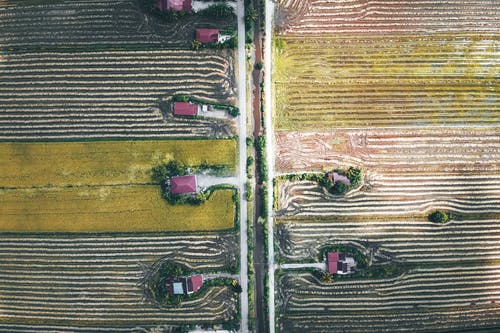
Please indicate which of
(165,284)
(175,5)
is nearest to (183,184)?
(165,284)

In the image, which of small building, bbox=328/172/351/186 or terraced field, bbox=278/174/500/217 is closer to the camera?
small building, bbox=328/172/351/186

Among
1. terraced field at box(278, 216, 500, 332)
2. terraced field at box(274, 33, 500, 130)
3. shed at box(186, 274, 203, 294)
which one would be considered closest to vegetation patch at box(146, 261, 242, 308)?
shed at box(186, 274, 203, 294)

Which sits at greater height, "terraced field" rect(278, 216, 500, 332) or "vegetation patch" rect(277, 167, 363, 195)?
"vegetation patch" rect(277, 167, 363, 195)

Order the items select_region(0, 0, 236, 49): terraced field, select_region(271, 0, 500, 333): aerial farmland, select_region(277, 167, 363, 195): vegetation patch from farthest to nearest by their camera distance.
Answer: select_region(271, 0, 500, 333): aerial farmland < select_region(0, 0, 236, 49): terraced field < select_region(277, 167, 363, 195): vegetation patch

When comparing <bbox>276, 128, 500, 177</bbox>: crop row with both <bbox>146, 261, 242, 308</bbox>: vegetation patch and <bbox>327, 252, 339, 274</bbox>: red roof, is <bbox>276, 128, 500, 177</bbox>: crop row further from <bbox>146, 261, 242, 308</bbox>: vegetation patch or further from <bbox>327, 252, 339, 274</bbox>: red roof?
<bbox>146, 261, 242, 308</bbox>: vegetation patch

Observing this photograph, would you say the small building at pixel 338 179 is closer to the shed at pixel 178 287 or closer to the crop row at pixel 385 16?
the crop row at pixel 385 16

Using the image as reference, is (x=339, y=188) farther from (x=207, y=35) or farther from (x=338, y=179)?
(x=207, y=35)

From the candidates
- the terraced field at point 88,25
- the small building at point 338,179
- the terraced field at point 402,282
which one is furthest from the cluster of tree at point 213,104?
the terraced field at point 402,282

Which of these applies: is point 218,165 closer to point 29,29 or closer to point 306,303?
point 306,303
